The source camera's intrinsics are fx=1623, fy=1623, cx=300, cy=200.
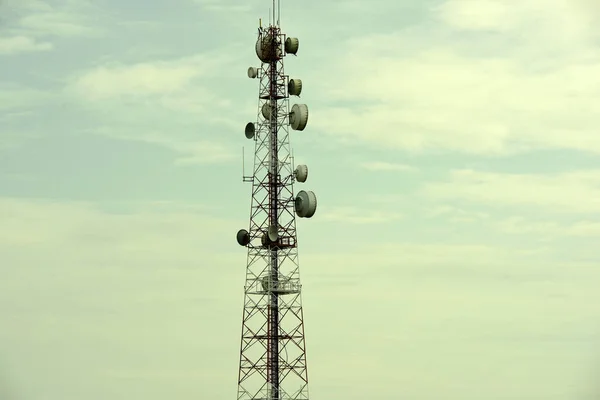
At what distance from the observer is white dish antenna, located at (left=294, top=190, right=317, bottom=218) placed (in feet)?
419

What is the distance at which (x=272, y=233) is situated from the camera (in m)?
129

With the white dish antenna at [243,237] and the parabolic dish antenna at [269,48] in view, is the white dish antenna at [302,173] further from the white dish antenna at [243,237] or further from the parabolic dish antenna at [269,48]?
the parabolic dish antenna at [269,48]

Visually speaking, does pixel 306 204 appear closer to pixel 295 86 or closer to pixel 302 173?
pixel 302 173

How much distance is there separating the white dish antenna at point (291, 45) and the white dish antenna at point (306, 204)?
11345mm

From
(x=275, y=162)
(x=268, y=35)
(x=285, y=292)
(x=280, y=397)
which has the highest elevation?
(x=268, y=35)

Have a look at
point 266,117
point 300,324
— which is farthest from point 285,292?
point 266,117

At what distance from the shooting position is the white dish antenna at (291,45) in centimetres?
12962

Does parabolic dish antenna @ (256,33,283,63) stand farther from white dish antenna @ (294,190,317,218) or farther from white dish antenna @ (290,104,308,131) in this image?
white dish antenna @ (294,190,317,218)

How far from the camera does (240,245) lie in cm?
13012

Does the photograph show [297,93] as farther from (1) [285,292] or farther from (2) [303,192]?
(1) [285,292]

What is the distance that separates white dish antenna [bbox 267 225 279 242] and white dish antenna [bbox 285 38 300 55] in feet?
46.3

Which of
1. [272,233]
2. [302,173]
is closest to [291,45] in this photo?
[302,173]

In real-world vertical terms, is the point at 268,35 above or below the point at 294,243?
above

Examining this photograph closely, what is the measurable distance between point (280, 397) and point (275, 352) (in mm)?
3547
